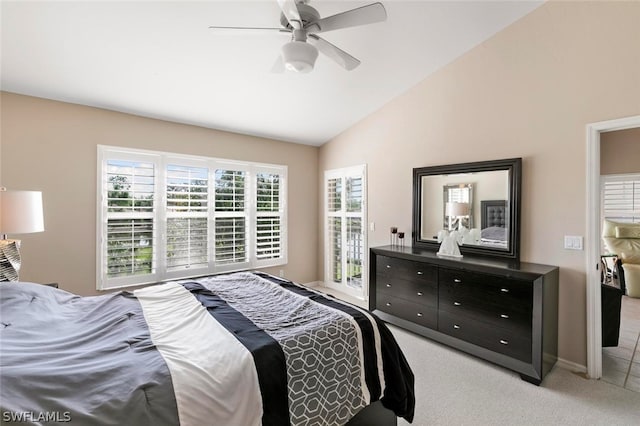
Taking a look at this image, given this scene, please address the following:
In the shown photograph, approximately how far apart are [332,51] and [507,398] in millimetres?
2962

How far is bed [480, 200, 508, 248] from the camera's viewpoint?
309 cm

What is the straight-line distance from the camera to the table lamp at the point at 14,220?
231 centimetres

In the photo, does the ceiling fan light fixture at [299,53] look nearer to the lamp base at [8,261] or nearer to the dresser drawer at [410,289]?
the dresser drawer at [410,289]

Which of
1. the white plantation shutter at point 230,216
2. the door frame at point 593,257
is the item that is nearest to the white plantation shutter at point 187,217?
the white plantation shutter at point 230,216

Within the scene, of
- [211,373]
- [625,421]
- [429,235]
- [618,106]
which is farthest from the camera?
[429,235]

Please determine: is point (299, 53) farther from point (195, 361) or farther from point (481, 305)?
point (481, 305)

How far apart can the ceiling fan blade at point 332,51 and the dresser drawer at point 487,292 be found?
2.17 meters

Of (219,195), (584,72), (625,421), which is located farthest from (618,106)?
(219,195)

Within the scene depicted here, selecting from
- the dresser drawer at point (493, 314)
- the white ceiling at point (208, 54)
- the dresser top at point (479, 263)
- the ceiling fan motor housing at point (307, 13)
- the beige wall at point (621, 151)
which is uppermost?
the white ceiling at point (208, 54)

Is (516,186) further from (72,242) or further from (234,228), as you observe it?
(72,242)

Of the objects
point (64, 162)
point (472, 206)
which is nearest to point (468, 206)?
point (472, 206)

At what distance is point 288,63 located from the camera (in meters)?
2.06

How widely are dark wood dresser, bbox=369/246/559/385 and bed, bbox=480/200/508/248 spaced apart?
0.23m

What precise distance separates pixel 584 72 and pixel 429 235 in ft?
6.92
